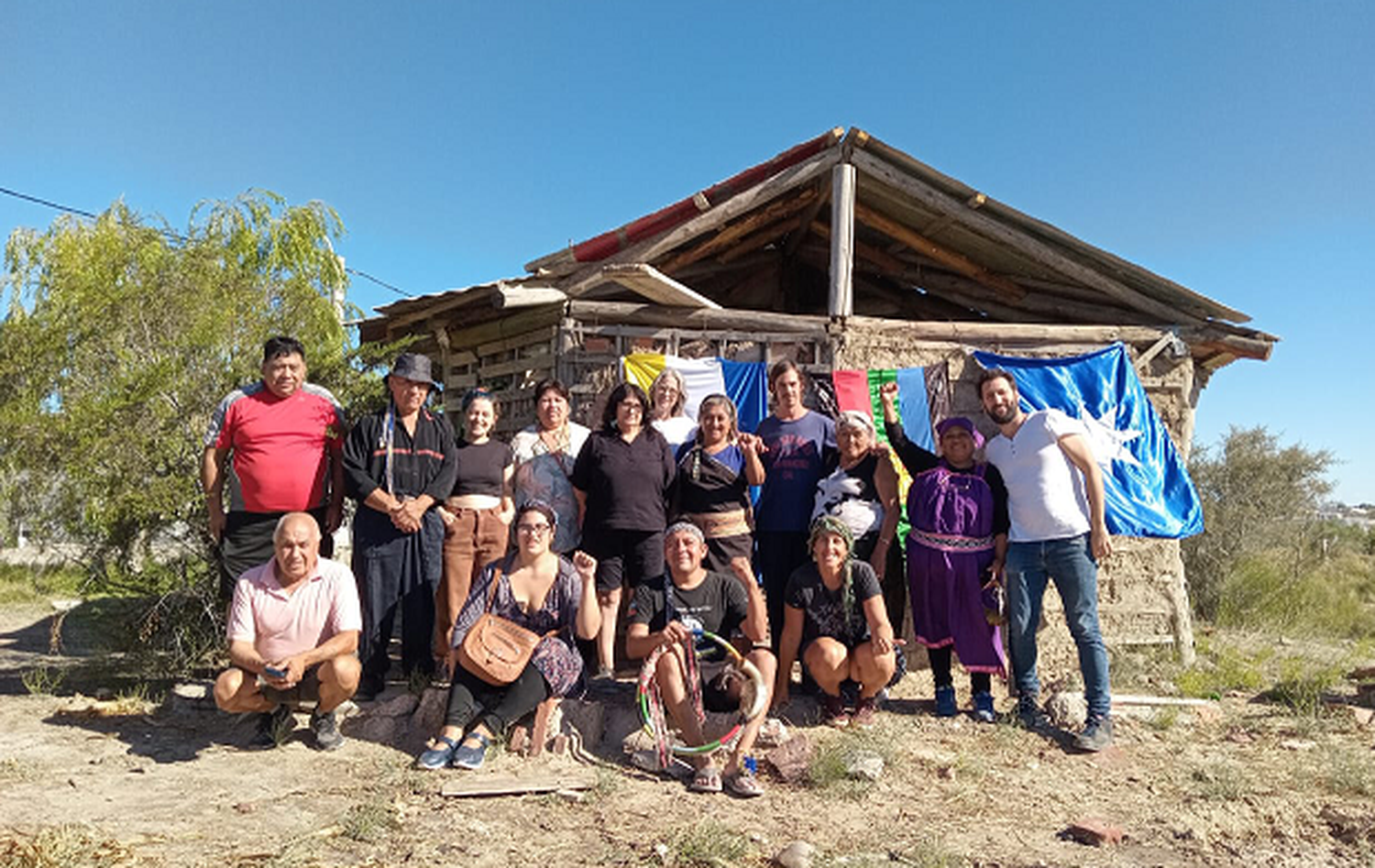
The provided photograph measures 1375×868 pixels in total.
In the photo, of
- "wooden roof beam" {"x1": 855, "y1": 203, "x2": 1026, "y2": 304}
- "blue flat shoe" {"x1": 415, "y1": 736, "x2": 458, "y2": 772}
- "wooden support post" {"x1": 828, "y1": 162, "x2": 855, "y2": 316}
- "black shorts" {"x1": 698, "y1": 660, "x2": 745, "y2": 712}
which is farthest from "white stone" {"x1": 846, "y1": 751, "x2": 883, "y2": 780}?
"wooden roof beam" {"x1": 855, "y1": 203, "x2": 1026, "y2": 304}

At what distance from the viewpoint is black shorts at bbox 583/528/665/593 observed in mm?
4500

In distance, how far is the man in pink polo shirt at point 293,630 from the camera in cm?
391

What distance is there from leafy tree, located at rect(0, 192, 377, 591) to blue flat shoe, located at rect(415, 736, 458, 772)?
249 centimetres

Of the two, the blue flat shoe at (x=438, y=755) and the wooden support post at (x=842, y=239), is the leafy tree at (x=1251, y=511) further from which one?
the blue flat shoe at (x=438, y=755)

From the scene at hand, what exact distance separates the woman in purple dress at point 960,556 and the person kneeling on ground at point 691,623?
1.12m

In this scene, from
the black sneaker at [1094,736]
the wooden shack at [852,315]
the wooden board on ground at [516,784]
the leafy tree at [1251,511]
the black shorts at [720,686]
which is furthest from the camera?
the leafy tree at [1251,511]

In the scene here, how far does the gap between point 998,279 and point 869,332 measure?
69.1 inches

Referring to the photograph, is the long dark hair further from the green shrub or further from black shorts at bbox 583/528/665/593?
the green shrub

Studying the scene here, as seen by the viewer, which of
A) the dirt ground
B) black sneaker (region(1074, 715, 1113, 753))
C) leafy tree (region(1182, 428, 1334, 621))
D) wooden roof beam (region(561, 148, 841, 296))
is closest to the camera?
the dirt ground

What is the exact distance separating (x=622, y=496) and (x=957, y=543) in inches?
74.1

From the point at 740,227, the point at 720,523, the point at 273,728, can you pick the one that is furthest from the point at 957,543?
the point at 273,728

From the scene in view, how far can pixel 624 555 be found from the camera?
4637 mm

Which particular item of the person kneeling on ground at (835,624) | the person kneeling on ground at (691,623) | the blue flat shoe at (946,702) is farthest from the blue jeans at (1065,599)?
the person kneeling on ground at (691,623)

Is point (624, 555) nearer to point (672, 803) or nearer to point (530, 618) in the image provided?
point (530, 618)
